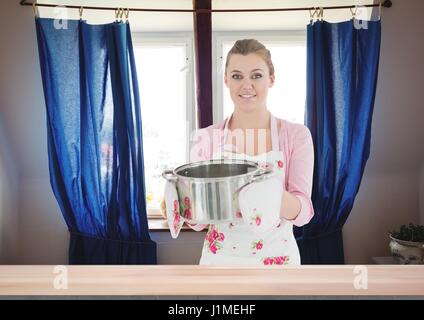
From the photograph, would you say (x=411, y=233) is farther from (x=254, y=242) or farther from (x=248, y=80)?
(x=248, y=80)

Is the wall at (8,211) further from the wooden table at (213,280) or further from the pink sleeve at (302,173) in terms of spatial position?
the pink sleeve at (302,173)

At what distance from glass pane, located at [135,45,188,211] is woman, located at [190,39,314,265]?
0.36 meters

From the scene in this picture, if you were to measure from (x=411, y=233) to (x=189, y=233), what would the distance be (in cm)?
72

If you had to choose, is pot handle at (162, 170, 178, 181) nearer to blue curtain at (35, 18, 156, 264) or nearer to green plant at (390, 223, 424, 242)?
blue curtain at (35, 18, 156, 264)

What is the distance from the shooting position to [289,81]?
1211mm

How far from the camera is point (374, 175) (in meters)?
1.41

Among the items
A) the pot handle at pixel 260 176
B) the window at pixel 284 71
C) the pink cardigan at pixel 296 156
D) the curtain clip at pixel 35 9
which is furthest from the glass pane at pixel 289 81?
the curtain clip at pixel 35 9

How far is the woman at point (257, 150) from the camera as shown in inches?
34.0

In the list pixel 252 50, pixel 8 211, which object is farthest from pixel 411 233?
A: pixel 8 211

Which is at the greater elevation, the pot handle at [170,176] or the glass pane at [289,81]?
the glass pane at [289,81]

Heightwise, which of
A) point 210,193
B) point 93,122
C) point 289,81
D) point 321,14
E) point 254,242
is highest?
point 321,14

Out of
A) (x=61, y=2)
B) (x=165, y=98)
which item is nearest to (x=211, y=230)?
(x=165, y=98)

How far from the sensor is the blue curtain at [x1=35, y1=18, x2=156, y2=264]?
1.28m
